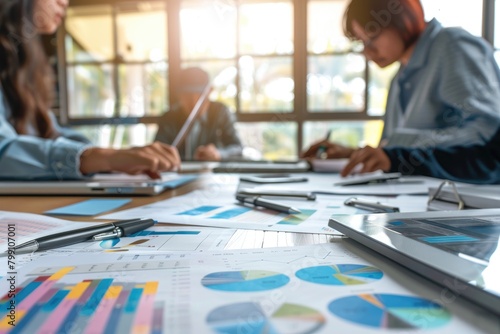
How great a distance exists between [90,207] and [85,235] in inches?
8.0

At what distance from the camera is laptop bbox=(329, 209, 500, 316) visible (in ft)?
0.63

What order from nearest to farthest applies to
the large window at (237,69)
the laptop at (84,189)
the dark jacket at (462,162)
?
the laptop at (84,189), the dark jacket at (462,162), the large window at (237,69)

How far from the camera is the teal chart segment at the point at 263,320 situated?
17 cm

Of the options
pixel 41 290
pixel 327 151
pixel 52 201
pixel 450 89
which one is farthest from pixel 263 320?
pixel 327 151

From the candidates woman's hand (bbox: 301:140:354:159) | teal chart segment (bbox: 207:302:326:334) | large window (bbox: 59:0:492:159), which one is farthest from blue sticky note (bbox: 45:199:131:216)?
large window (bbox: 59:0:492:159)

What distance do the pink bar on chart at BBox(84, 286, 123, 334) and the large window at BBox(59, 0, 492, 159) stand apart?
2.30 metres

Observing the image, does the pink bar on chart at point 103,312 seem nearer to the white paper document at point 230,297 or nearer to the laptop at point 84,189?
the white paper document at point 230,297

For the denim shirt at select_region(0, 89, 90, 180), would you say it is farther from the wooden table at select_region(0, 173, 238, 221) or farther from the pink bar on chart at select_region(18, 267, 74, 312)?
the pink bar on chart at select_region(18, 267, 74, 312)

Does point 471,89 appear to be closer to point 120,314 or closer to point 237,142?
point 120,314

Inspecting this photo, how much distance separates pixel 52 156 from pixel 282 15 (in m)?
2.36

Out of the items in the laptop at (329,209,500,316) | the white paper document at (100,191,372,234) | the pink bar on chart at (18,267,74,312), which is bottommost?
the white paper document at (100,191,372,234)

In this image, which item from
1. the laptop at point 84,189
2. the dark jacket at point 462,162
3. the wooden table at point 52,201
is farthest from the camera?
the dark jacket at point 462,162

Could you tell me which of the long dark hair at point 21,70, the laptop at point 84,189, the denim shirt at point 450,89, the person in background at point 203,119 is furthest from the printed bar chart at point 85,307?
the person in background at point 203,119

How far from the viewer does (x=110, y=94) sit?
3.13 meters
